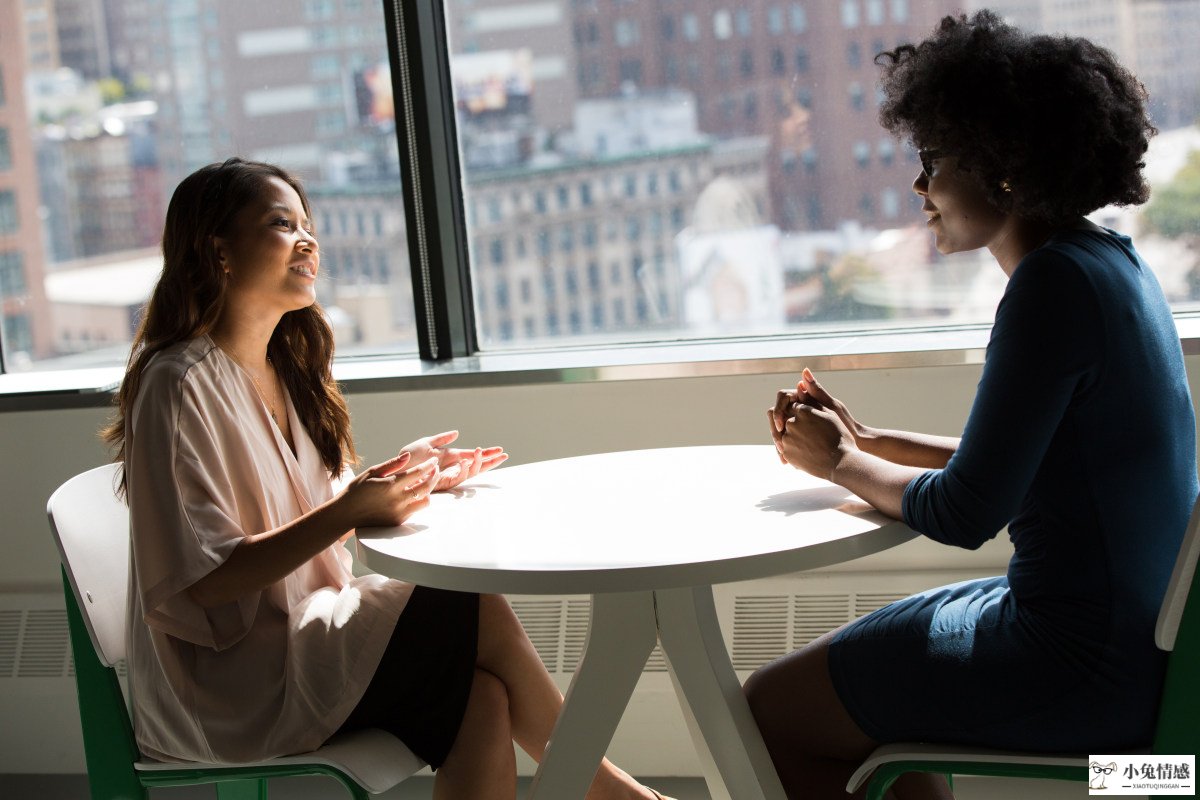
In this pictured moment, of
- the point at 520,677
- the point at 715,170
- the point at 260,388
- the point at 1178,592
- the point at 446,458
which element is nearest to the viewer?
the point at 1178,592

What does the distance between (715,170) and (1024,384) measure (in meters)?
1.71

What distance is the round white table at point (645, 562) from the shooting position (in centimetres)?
146

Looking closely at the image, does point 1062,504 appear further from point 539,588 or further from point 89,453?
point 89,453

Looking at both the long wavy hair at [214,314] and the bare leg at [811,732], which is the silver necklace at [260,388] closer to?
the long wavy hair at [214,314]

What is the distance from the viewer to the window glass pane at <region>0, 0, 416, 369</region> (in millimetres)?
3244

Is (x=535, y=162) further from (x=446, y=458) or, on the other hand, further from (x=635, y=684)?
(x=635, y=684)

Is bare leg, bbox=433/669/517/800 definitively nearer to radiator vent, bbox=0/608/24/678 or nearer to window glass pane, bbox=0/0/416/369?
window glass pane, bbox=0/0/416/369

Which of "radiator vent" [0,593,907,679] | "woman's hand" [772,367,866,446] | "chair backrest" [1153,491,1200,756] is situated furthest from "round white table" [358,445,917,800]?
"radiator vent" [0,593,907,679]

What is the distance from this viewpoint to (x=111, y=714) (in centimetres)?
188

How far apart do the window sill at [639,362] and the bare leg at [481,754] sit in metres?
1.12

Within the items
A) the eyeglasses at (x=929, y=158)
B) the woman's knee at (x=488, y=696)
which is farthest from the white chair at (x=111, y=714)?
the eyeglasses at (x=929, y=158)

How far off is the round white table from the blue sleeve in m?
0.14

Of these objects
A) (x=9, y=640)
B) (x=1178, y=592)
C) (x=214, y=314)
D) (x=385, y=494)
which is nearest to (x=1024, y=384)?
(x=1178, y=592)

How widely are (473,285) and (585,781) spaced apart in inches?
70.5
